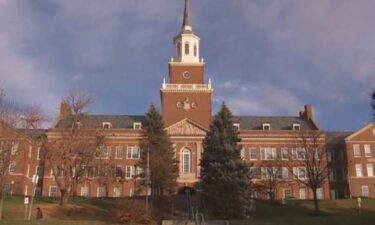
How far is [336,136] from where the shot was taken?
8000cm

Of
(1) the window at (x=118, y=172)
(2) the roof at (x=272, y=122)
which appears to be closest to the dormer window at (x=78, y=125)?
(1) the window at (x=118, y=172)

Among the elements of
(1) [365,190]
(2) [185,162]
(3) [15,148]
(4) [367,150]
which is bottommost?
(1) [365,190]

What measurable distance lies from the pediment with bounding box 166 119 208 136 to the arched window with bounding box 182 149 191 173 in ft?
8.39

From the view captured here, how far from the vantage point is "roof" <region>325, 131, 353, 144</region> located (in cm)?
7781

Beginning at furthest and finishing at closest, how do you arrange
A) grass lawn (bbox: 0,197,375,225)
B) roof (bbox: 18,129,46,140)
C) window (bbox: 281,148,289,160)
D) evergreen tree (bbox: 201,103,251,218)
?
window (bbox: 281,148,289,160) → roof (bbox: 18,129,46,140) → evergreen tree (bbox: 201,103,251,218) → grass lawn (bbox: 0,197,375,225)

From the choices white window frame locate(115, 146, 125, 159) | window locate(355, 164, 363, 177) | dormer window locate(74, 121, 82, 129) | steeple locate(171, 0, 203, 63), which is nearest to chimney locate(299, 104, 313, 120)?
window locate(355, 164, 363, 177)

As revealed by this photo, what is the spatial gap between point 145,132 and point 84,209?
49.7 feet

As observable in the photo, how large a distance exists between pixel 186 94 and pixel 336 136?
25.7m

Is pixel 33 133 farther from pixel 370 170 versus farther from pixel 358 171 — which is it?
pixel 370 170

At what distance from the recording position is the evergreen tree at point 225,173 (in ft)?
145

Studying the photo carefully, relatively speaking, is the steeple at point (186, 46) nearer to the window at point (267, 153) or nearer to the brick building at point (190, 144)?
the brick building at point (190, 144)

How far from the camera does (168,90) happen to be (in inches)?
2852

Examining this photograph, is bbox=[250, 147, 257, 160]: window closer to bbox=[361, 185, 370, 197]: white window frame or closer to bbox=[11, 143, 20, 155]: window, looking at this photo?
bbox=[361, 185, 370, 197]: white window frame

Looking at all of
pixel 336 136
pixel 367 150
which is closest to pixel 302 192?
pixel 367 150
